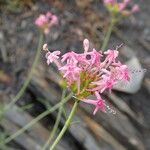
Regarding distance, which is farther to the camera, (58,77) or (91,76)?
(58,77)

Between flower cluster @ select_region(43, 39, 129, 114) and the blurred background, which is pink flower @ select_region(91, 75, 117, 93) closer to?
flower cluster @ select_region(43, 39, 129, 114)

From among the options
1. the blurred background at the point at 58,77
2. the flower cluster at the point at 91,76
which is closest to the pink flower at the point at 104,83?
the flower cluster at the point at 91,76

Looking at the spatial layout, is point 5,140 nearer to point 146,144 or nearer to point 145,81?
point 146,144

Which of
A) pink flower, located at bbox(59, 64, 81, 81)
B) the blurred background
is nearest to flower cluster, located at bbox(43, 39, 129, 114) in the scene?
pink flower, located at bbox(59, 64, 81, 81)

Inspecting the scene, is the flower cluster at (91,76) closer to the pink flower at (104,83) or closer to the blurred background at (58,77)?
the pink flower at (104,83)

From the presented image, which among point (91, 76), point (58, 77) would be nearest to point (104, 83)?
point (91, 76)

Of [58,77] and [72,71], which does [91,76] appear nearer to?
[72,71]

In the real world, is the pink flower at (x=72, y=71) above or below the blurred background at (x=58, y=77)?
above

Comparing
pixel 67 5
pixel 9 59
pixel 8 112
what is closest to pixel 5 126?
pixel 8 112
